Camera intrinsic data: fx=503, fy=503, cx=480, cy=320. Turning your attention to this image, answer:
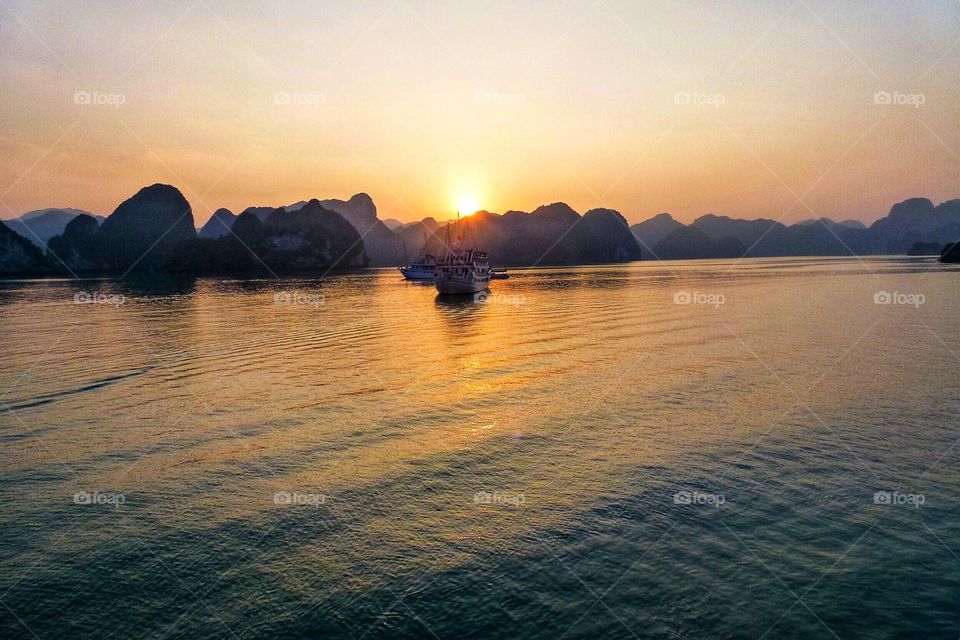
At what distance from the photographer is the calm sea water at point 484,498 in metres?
9.20

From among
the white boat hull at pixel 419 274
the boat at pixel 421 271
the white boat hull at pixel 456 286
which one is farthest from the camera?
the boat at pixel 421 271

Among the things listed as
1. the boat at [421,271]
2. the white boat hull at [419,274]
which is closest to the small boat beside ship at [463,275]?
the white boat hull at [419,274]

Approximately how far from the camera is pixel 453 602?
368 inches

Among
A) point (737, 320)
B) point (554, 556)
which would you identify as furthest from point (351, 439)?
point (737, 320)

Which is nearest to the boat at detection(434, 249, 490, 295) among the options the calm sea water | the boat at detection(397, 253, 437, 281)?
the calm sea water

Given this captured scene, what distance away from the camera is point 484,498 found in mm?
13555

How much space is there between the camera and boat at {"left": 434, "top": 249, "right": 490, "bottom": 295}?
3445 inches

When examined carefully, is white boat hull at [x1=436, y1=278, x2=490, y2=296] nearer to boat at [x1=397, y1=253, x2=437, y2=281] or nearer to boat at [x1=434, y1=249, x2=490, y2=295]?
boat at [x1=434, y1=249, x2=490, y2=295]

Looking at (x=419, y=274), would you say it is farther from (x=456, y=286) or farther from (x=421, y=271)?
(x=456, y=286)

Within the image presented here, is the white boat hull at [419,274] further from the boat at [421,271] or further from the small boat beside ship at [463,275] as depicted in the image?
the small boat beside ship at [463,275]

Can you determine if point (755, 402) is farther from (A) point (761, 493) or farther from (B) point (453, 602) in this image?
(B) point (453, 602)

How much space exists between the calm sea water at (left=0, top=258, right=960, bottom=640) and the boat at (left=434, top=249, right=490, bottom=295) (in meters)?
56.5

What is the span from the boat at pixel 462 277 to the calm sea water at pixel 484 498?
5646cm

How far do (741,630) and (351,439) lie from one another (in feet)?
43.4
